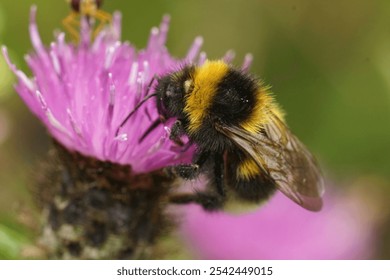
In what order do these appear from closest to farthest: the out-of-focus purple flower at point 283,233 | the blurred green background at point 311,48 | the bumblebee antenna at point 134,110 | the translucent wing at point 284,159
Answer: the translucent wing at point 284,159, the bumblebee antenna at point 134,110, the out-of-focus purple flower at point 283,233, the blurred green background at point 311,48

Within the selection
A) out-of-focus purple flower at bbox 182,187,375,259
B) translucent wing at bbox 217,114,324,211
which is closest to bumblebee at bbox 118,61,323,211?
translucent wing at bbox 217,114,324,211

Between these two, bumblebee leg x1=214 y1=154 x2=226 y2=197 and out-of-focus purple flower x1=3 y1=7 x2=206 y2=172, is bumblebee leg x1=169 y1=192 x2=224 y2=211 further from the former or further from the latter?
out-of-focus purple flower x1=3 y1=7 x2=206 y2=172

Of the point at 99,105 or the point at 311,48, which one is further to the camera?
the point at 311,48

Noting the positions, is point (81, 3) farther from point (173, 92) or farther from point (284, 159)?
point (284, 159)

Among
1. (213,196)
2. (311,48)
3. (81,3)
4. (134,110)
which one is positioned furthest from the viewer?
(311,48)

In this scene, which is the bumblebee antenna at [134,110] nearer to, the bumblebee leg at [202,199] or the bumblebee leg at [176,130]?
the bumblebee leg at [176,130]

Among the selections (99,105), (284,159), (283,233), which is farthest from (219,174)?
(283,233)

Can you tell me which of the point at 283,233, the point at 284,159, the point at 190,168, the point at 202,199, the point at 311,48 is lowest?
the point at 283,233

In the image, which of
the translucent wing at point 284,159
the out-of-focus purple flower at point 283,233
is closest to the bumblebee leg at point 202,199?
the translucent wing at point 284,159

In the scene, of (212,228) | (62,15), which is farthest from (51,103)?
(62,15)
